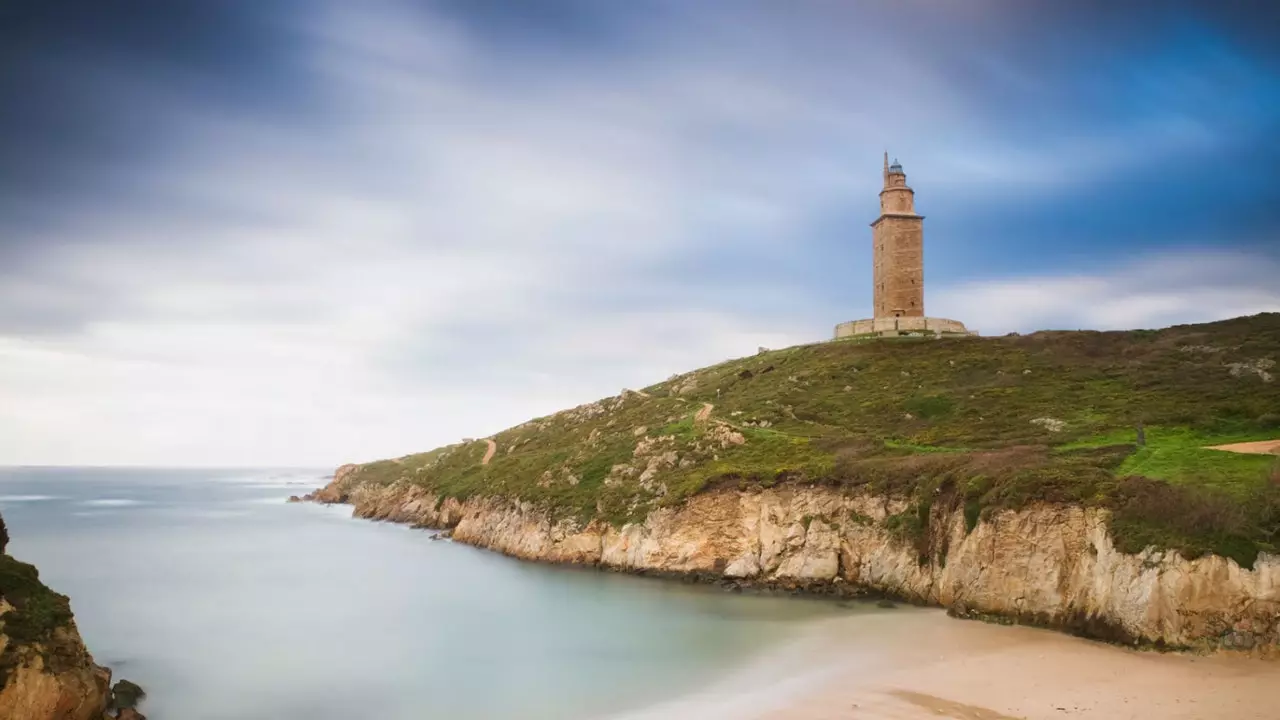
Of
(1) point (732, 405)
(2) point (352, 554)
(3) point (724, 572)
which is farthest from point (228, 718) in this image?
(1) point (732, 405)

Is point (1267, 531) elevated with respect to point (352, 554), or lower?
elevated

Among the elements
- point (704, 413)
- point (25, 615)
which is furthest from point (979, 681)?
point (704, 413)

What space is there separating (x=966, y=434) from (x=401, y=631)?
102ft

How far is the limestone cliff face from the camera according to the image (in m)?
20.3

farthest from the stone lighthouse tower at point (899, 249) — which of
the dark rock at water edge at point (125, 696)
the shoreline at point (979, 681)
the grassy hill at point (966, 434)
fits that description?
the dark rock at water edge at point (125, 696)

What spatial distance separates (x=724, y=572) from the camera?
37500 mm

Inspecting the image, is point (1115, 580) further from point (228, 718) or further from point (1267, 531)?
point (228, 718)

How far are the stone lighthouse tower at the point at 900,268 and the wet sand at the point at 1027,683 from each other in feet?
158

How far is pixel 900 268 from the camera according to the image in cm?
6975

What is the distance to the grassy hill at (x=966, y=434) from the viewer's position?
2466 centimetres

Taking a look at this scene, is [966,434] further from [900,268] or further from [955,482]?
[900,268]

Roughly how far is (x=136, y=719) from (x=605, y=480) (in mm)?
32332

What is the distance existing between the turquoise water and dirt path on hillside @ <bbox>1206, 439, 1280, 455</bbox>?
16.3m

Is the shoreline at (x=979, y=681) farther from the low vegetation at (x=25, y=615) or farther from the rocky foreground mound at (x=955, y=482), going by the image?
the low vegetation at (x=25, y=615)
